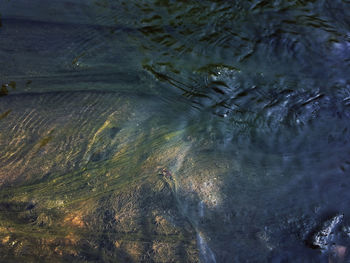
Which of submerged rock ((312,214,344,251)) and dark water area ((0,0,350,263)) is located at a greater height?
dark water area ((0,0,350,263))

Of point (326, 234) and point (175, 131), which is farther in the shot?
point (175, 131)

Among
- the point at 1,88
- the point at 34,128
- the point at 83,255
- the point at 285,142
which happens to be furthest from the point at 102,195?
the point at 285,142

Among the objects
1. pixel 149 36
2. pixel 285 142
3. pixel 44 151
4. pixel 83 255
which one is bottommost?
pixel 83 255

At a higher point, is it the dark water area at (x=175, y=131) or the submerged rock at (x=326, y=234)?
the dark water area at (x=175, y=131)

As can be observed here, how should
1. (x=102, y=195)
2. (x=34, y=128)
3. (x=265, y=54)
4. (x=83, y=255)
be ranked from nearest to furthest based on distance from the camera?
(x=83, y=255) < (x=102, y=195) < (x=34, y=128) < (x=265, y=54)

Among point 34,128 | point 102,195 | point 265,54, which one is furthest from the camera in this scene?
point 265,54

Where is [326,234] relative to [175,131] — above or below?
below

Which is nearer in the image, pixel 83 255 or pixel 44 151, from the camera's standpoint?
pixel 83 255

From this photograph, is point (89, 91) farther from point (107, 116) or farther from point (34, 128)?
point (34, 128)
